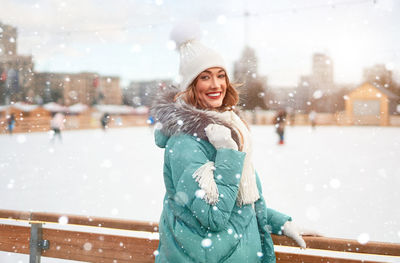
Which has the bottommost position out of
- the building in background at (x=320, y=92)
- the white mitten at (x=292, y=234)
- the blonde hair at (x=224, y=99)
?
the white mitten at (x=292, y=234)

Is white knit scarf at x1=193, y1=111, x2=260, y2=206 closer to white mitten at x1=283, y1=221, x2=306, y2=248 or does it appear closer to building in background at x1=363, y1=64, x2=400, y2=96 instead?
white mitten at x1=283, y1=221, x2=306, y2=248

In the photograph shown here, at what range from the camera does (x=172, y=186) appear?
1.06 metres

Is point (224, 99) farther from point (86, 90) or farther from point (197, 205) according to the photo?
point (86, 90)

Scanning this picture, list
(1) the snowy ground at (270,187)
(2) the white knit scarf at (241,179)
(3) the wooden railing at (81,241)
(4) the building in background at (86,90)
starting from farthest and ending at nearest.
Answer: (4) the building in background at (86,90) → (1) the snowy ground at (270,187) → (3) the wooden railing at (81,241) → (2) the white knit scarf at (241,179)

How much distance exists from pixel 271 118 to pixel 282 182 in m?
17.5

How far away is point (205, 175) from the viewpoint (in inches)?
36.2

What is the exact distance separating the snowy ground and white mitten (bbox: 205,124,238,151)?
1.95 meters

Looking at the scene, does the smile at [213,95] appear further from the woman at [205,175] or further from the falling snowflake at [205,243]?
the falling snowflake at [205,243]

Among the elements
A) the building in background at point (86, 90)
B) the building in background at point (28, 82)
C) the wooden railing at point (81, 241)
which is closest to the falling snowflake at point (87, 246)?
the wooden railing at point (81, 241)

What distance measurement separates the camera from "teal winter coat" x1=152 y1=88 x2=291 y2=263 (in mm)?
930

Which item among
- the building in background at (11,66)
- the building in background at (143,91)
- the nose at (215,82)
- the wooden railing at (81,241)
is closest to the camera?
the nose at (215,82)

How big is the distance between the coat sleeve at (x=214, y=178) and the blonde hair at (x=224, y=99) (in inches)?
8.1

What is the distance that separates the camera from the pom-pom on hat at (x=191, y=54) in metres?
1.11

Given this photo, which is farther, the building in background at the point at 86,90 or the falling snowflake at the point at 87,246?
the building in background at the point at 86,90
